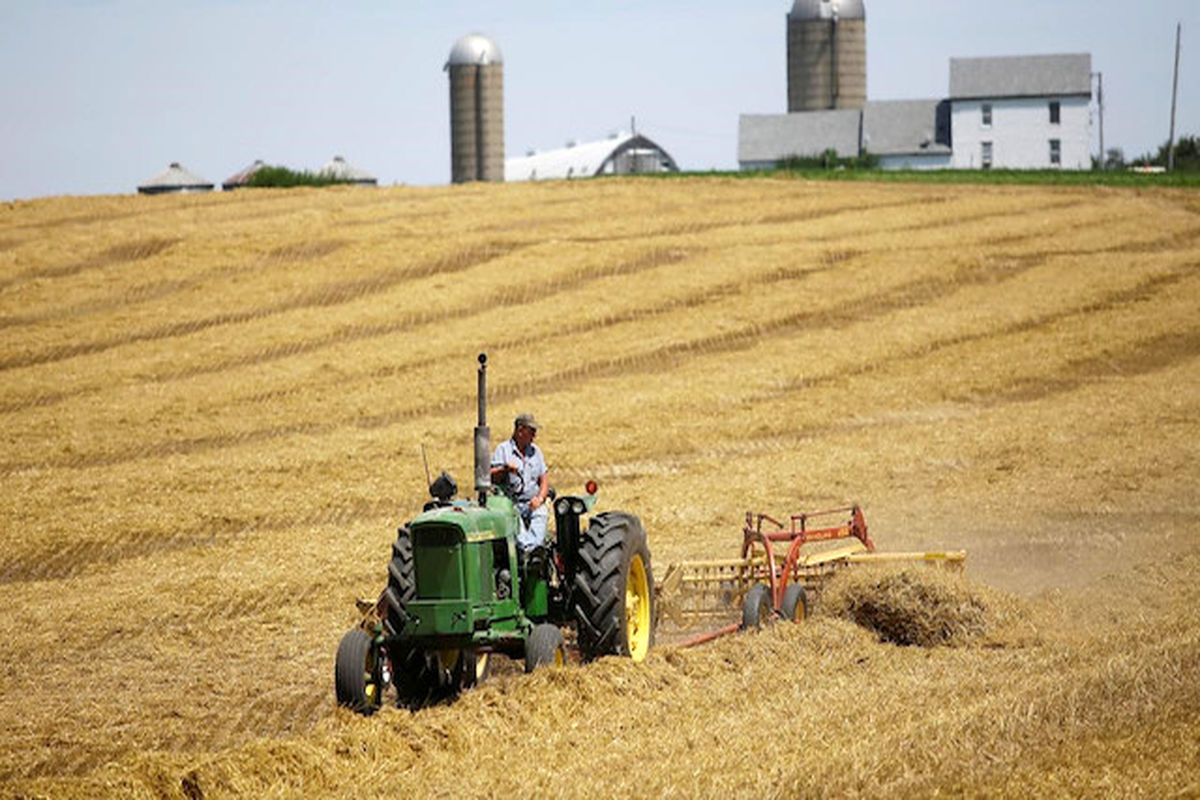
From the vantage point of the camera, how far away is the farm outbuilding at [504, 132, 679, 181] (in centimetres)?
11631

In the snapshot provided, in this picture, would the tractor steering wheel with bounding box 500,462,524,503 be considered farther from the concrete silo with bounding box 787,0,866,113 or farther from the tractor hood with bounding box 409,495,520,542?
the concrete silo with bounding box 787,0,866,113

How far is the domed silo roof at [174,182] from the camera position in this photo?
99.2 meters

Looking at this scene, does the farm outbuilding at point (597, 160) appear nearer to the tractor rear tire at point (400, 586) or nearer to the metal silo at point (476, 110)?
the metal silo at point (476, 110)

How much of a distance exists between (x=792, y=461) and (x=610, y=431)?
3.30m

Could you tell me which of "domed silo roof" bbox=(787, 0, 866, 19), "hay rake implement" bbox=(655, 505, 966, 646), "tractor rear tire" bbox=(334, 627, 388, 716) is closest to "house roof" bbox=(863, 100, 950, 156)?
"domed silo roof" bbox=(787, 0, 866, 19)

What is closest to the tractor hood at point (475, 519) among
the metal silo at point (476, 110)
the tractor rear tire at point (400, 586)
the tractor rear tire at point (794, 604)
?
the tractor rear tire at point (400, 586)

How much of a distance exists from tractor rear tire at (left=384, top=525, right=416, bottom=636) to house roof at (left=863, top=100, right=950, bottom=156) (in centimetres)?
8710

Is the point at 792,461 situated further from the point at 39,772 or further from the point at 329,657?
the point at 39,772

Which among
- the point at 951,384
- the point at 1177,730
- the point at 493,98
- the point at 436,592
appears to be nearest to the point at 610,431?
the point at 951,384

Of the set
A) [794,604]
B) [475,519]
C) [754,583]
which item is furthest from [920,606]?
[475,519]

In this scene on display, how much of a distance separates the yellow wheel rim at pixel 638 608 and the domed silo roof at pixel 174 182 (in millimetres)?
88419

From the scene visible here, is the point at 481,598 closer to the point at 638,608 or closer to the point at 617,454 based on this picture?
the point at 638,608

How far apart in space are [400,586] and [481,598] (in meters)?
0.55

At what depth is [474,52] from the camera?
9581 cm
